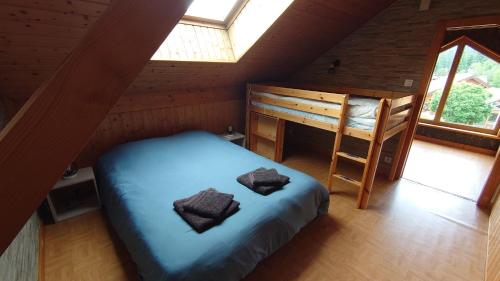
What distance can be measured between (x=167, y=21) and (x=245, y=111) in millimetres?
3365

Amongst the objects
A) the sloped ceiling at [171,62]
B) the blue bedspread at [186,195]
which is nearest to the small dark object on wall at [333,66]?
the sloped ceiling at [171,62]

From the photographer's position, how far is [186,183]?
195 cm

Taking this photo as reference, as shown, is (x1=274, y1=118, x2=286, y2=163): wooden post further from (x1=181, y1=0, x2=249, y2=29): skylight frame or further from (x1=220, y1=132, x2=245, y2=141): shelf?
(x1=181, y1=0, x2=249, y2=29): skylight frame

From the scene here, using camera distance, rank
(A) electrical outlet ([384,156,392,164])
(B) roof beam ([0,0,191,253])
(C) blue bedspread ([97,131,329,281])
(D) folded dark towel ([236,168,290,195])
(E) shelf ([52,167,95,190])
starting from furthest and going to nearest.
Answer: (A) electrical outlet ([384,156,392,164]) → (E) shelf ([52,167,95,190]) → (D) folded dark towel ([236,168,290,195]) → (C) blue bedspread ([97,131,329,281]) → (B) roof beam ([0,0,191,253])

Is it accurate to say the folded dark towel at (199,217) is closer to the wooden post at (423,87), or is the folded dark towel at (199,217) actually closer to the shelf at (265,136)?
the shelf at (265,136)

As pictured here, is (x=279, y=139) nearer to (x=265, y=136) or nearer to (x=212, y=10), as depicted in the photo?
(x=265, y=136)

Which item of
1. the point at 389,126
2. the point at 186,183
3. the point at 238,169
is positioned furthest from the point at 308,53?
the point at 186,183

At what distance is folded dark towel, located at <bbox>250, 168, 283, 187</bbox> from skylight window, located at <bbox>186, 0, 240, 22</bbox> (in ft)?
5.66

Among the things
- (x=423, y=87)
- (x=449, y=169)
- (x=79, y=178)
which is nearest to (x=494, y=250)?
(x=423, y=87)

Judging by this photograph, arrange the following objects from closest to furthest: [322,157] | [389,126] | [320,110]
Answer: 1. [389,126]
2. [320,110]
3. [322,157]

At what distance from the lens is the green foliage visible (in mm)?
4328

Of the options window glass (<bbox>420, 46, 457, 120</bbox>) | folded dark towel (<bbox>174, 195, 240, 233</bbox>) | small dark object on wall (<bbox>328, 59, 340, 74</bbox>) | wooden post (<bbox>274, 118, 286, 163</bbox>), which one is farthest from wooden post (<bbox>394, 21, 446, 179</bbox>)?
folded dark towel (<bbox>174, 195, 240, 233</bbox>)

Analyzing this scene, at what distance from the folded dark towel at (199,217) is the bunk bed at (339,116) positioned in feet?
4.67

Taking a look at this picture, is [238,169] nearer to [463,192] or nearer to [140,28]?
[140,28]
